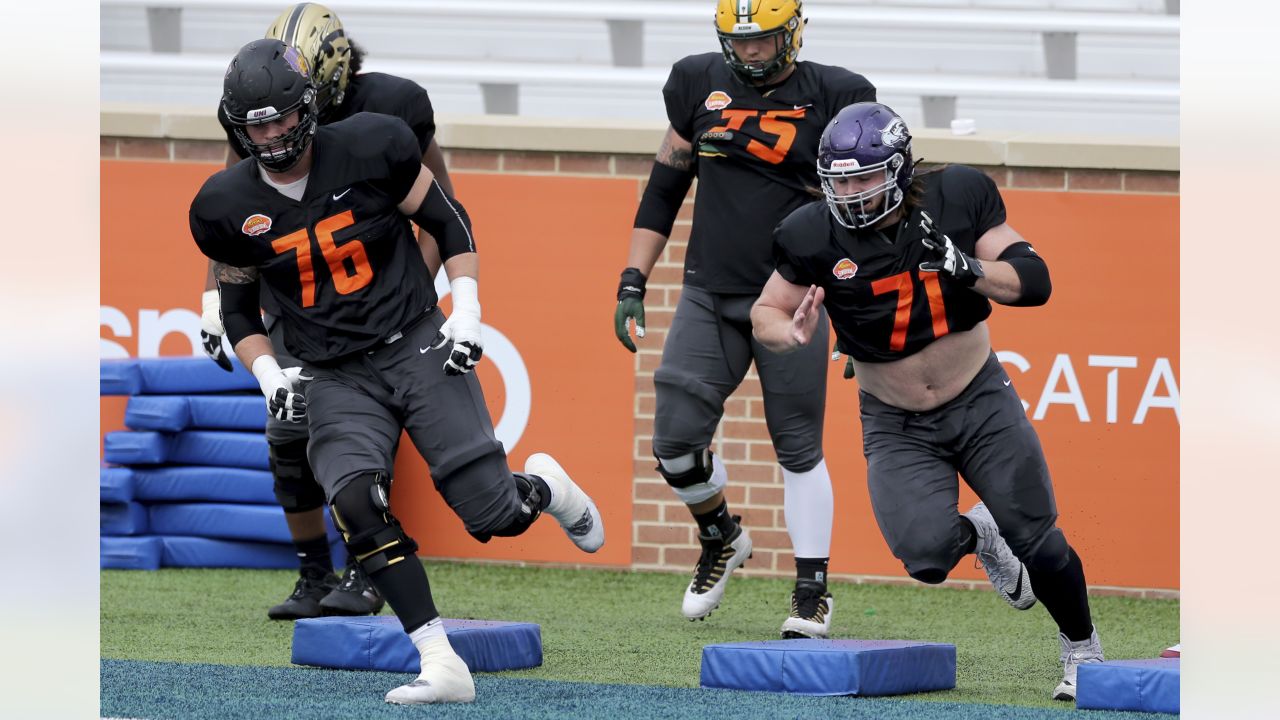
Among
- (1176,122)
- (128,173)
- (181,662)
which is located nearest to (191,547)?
(128,173)

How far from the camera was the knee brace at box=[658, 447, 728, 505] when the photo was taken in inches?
224

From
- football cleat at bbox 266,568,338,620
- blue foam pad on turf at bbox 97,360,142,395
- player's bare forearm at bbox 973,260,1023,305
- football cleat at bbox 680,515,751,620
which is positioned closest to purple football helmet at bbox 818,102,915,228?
player's bare forearm at bbox 973,260,1023,305

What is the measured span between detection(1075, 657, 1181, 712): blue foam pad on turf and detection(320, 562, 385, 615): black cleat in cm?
252

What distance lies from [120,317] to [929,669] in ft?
14.5

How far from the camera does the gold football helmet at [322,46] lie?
536 cm

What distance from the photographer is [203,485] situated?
7137mm

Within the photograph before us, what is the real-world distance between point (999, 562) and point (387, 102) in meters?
2.42

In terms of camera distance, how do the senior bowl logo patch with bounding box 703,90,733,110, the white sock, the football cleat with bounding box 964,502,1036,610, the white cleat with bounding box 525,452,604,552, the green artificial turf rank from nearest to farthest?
the football cleat with bounding box 964,502,1036,610
the green artificial turf
the white cleat with bounding box 525,452,604,552
the senior bowl logo patch with bounding box 703,90,733,110
the white sock

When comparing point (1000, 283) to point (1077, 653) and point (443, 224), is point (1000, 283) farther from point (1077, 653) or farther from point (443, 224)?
point (443, 224)

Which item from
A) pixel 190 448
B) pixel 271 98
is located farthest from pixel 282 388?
pixel 190 448

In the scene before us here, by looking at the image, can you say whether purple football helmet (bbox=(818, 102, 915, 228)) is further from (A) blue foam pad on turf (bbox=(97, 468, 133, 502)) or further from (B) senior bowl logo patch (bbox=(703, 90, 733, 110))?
(A) blue foam pad on turf (bbox=(97, 468, 133, 502))
